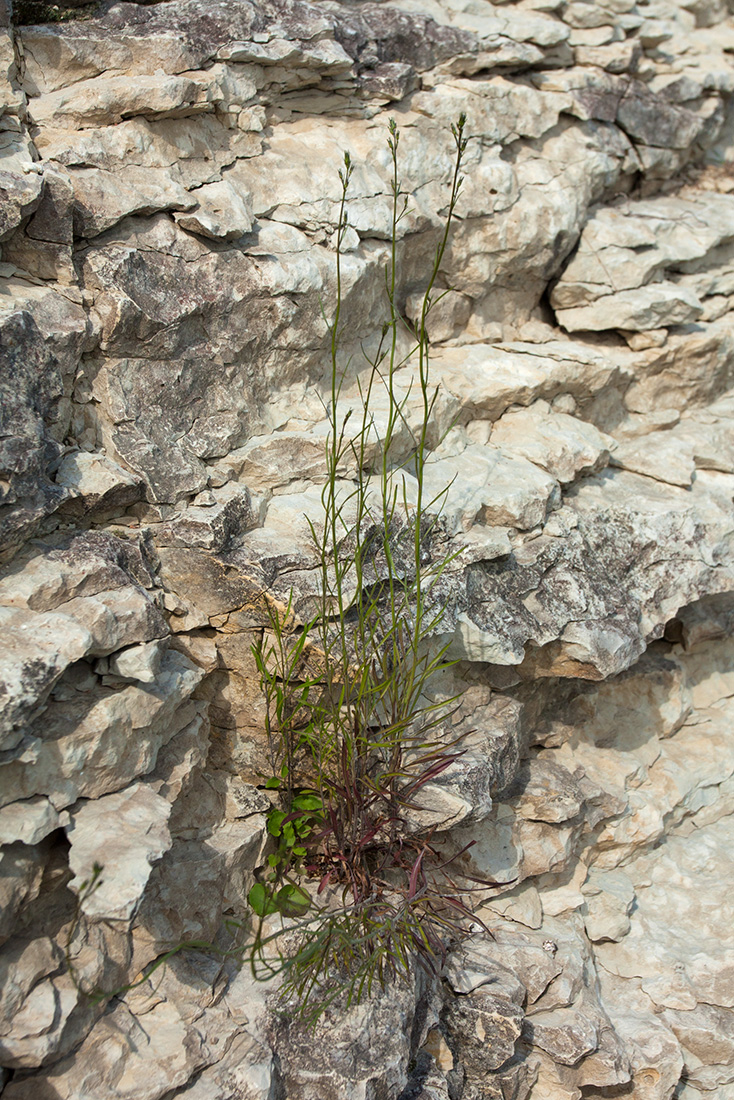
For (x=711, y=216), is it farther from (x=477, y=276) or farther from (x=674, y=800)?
(x=674, y=800)

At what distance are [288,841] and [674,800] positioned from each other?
1935 mm

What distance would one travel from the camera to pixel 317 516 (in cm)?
315

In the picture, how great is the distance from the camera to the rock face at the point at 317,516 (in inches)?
98.3

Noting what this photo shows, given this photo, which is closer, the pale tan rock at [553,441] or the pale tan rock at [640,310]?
the pale tan rock at [553,441]

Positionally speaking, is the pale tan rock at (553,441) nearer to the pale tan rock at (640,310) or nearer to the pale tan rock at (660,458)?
the pale tan rock at (660,458)

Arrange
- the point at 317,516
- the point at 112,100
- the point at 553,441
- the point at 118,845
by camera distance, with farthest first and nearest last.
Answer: the point at 553,441 → the point at 112,100 → the point at 317,516 → the point at 118,845

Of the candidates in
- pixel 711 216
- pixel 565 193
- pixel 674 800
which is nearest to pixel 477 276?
pixel 565 193

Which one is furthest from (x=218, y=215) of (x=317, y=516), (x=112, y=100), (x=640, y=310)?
(x=640, y=310)

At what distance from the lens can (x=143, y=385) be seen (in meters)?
3.12

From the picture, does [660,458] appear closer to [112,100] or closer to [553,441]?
[553,441]

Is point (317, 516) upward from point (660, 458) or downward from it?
upward

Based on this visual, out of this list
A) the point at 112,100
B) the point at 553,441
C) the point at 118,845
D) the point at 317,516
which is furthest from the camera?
the point at 553,441

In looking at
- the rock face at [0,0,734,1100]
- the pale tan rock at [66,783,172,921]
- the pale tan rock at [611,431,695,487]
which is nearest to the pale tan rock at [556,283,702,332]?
the rock face at [0,0,734,1100]

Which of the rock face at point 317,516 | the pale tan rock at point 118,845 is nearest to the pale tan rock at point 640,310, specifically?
the rock face at point 317,516
